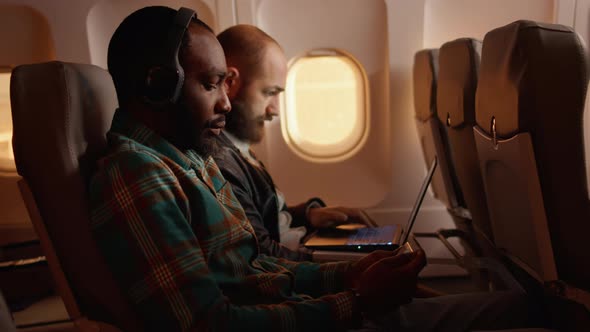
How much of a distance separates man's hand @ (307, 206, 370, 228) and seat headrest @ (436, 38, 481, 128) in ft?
1.88

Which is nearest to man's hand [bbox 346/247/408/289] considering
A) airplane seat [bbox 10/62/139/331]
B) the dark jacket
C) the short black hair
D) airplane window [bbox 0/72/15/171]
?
the dark jacket

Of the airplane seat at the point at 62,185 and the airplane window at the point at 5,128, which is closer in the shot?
the airplane seat at the point at 62,185

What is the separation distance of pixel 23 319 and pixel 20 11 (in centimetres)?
155

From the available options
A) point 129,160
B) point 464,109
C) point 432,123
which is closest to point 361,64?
point 432,123

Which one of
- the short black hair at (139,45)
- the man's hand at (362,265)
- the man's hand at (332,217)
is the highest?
the short black hair at (139,45)

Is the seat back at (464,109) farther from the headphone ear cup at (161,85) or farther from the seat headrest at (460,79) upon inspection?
the headphone ear cup at (161,85)

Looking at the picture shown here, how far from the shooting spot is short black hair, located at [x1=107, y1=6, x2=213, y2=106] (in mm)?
1044

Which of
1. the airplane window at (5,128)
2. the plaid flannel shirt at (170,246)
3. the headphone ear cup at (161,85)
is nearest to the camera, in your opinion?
the plaid flannel shirt at (170,246)

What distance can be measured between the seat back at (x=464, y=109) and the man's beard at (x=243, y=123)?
0.71 m

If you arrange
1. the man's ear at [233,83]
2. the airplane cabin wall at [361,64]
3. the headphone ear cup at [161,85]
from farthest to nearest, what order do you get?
the airplane cabin wall at [361,64], the man's ear at [233,83], the headphone ear cup at [161,85]

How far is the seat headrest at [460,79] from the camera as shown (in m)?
1.50

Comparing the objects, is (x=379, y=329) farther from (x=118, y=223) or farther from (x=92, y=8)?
(x=92, y=8)

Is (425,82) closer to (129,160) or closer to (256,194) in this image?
(256,194)

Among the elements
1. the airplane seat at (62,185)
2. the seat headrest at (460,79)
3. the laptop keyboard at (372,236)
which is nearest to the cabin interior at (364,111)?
the seat headrest at (460,79)
